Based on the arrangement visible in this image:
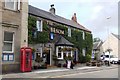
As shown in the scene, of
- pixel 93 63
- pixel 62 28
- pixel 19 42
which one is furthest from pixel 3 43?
pixel 93 63

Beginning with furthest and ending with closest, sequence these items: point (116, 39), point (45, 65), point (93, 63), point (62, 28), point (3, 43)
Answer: point (116, 39), point (93, 63), point (62, 28), point (45, 65), point (3, 43)

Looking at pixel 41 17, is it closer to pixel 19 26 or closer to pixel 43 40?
pixel 43 40

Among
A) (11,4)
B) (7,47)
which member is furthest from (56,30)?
(7,47)

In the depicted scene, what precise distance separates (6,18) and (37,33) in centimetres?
771

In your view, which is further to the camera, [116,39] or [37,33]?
[116,39]

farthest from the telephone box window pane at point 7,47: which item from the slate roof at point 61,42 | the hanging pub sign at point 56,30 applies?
the slate roof at point 61,42

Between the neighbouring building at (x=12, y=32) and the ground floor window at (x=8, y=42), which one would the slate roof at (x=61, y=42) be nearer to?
the neighbouring building at (x=12, y=32)

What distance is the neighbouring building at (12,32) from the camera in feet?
76.4

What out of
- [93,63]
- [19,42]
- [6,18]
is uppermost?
[6,18]

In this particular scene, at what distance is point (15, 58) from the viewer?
79.9 ft

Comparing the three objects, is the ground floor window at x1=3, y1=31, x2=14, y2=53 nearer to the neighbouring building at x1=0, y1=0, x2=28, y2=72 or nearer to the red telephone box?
the neighbouring building at x1=0, y1=0, x2=28, y2=72

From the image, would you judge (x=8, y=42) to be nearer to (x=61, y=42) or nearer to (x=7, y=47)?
(x=7, y=47)

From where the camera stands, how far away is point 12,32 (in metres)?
24.3

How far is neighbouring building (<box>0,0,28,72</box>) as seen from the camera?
23.3 metres
